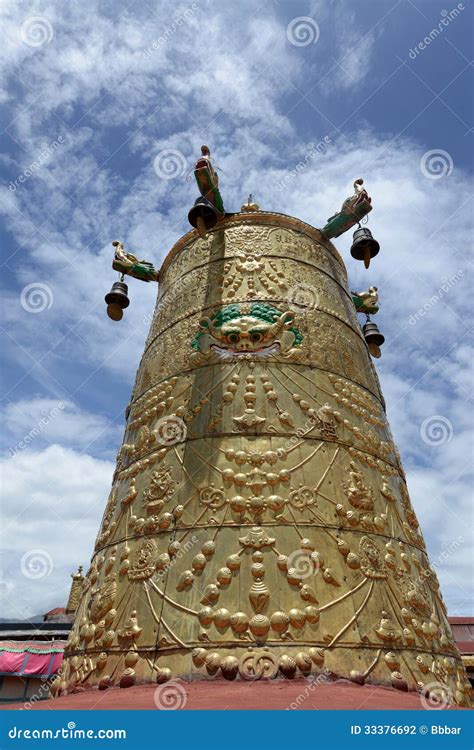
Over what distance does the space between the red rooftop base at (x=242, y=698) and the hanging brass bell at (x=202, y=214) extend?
16.9 ft

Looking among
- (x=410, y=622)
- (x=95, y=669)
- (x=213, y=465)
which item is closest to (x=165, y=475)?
(x=213, y=465)

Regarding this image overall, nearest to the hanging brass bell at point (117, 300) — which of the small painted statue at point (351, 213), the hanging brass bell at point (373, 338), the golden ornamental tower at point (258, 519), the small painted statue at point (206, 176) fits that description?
the golden ornamental tower at point (258, 519)

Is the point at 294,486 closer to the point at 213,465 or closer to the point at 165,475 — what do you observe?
the point at 213,465

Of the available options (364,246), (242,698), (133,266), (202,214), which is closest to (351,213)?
(364,246)

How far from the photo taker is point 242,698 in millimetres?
2971

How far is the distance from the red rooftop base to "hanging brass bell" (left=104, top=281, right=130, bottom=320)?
575 centimetres

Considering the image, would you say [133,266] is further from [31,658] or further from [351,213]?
[31,658]

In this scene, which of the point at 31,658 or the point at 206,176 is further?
the point at 31,658

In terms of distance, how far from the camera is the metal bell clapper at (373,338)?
842cm

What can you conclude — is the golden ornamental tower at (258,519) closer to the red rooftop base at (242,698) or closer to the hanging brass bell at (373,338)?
the red rooftop base at (242,698)

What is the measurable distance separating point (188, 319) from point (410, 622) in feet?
14.7

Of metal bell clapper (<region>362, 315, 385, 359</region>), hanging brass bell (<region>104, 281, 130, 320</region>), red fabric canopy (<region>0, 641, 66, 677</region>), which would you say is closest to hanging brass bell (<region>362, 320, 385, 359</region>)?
metal bell clapper (<region>362, 315, 385, 359</region>)

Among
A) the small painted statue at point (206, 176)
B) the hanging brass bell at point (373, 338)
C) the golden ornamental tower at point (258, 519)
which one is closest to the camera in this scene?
the golden ornamental tower at point (258, 519)

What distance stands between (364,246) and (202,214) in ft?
8.61
